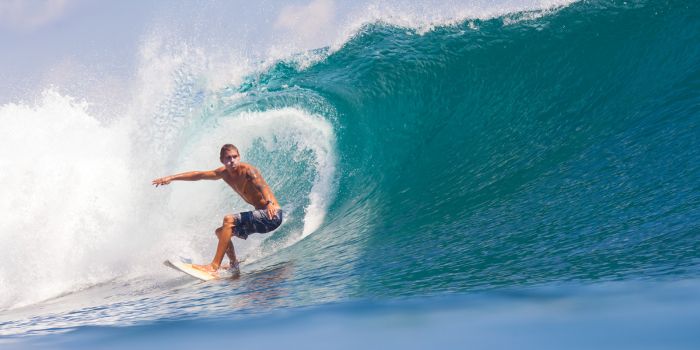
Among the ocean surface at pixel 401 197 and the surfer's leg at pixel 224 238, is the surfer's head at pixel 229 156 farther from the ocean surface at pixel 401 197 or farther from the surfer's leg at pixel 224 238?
the ocean surface at pixel 401 197

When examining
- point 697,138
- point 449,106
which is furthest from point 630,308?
point 449,106

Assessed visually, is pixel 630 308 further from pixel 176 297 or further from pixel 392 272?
pixel 176 297

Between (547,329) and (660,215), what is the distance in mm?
2827

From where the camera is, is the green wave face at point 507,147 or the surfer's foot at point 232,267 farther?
the surfer's foot at point 232,267

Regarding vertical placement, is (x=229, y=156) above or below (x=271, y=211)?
above

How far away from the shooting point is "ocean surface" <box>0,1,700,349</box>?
336 centimetres

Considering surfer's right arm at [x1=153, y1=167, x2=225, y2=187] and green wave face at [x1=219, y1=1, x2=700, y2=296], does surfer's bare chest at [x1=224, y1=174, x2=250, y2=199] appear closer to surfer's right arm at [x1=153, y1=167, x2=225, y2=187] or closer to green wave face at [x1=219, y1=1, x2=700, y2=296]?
surfer's right arm at [x1=153, y1=167, x2=225, y2=187]

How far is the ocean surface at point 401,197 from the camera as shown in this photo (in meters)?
3.36

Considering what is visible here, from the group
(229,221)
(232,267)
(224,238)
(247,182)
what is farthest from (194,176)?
(232,267)

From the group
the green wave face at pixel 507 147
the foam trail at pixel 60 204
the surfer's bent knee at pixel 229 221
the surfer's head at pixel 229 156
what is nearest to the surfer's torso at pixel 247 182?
the surfer's head at pixel 229 156

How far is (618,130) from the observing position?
787 centimetres

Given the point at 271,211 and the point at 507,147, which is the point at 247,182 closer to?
the point at 271,211

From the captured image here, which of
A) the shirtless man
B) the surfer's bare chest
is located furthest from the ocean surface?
the surfer's bare chest

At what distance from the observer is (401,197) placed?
8328 millimetres
